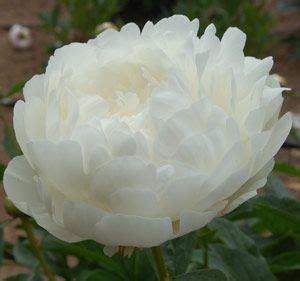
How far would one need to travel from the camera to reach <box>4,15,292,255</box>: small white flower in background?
0.61 m

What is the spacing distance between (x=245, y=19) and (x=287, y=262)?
2905mm

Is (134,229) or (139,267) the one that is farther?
(139,267)

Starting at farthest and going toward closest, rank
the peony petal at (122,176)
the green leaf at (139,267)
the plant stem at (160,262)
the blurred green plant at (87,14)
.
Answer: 1. the blurred green plant at (87,14)
2. the green leaf at (139,267)
3. the plant stem at (160,262)
4. the peony petal at (122,176)

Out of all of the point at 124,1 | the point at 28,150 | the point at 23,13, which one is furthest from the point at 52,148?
the point at 23,13

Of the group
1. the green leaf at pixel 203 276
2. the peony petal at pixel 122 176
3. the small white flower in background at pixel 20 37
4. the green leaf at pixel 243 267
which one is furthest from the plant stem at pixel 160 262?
the small white flower in background at pixel 20 37

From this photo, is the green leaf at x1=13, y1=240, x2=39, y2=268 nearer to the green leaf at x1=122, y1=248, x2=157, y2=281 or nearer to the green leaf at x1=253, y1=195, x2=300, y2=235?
the green leaf at x1=122, y1=248, x2=157, y2=281

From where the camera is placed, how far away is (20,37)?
4469 mm

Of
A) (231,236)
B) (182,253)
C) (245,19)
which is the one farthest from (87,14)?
(182,253)

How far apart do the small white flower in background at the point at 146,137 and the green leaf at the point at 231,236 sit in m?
0.38

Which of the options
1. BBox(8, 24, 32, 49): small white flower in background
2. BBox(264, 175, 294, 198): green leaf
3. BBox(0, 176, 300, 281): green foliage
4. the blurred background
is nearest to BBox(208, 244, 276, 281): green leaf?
BBox(0, 176, 300, 281): green foliage

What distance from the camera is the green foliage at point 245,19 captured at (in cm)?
378

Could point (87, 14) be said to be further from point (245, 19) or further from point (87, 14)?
point (245, 19)

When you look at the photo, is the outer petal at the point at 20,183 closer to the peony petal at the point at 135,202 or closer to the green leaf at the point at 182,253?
the peony petal at the point at 135,202

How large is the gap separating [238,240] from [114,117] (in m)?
0.49
